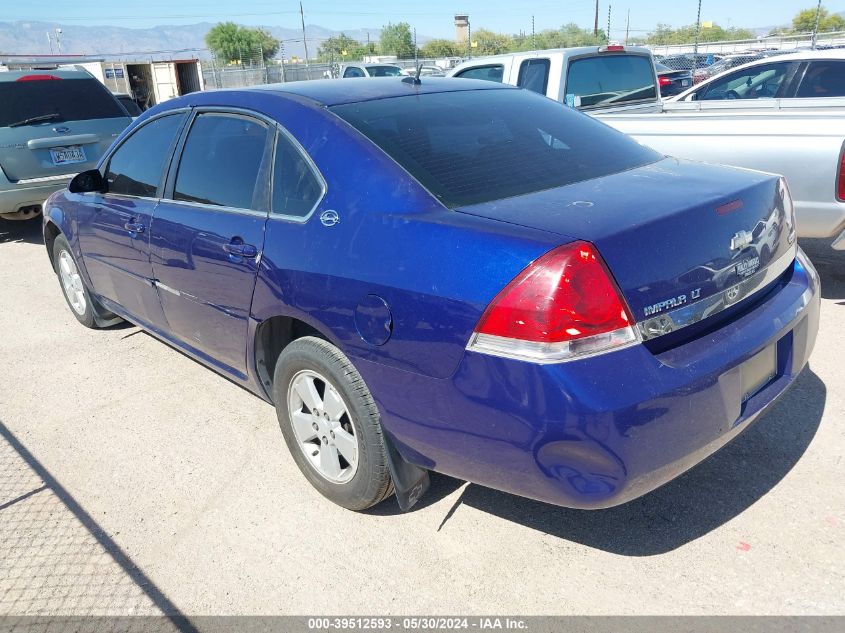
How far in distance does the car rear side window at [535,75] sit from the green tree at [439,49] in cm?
6650

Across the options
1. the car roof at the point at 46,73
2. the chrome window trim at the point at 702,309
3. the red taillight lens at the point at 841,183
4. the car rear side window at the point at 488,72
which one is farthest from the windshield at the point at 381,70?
the chrome window trim at the point at 702,309

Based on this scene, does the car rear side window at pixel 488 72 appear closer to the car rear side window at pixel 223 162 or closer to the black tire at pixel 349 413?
the car rear side window at pixel 223 162

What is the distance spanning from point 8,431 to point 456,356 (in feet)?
9.69

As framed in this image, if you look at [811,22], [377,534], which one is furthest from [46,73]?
[811,22]

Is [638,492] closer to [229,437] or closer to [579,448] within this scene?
[579,448]

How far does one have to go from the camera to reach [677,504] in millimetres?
2928

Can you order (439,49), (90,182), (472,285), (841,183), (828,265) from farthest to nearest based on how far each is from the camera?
(439,49), (828,265), (841,183), (90,182), (472,285)

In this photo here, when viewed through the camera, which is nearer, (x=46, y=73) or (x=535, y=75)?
(x=535, y=75)

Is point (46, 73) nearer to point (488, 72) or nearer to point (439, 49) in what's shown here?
point (488, 72)

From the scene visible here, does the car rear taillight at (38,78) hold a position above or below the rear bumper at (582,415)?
above

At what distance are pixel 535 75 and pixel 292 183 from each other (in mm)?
4827

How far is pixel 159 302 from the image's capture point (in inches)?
156

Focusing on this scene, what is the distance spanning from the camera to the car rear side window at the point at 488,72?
7.50 meters

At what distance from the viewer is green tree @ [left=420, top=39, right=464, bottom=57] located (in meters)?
71.8
